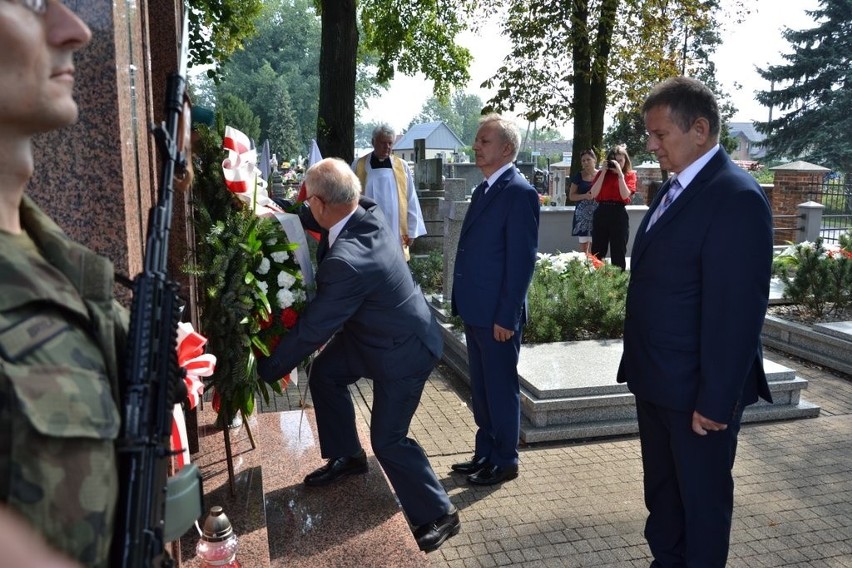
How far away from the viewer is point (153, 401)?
50.9 inches

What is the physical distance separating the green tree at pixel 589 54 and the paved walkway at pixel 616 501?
10699 mm

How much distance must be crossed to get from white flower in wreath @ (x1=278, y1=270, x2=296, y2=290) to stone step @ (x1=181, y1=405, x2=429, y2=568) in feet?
Answer: 3.68

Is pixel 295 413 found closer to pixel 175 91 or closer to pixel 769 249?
pixel 769 249

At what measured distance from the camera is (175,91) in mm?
1476

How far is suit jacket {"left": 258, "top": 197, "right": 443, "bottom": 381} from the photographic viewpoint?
338cm

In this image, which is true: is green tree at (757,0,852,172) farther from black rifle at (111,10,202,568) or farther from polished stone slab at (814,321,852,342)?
black rifle at (111,10,202,568)

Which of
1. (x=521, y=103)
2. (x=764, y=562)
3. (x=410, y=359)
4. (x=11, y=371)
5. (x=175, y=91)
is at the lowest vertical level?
(x=764, y=562)

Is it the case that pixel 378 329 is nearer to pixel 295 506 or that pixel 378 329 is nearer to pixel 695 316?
pixel 295 506

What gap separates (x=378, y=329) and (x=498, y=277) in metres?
1.13

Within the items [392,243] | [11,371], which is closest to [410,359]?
[392,243]

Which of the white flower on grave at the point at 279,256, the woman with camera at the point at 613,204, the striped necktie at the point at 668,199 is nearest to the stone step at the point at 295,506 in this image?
the white flower on grave at the point at 279,256

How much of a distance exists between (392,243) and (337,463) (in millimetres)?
1284

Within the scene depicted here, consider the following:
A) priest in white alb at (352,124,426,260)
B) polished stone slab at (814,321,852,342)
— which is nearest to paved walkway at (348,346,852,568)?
polished stone slab at (814,321,852,342)

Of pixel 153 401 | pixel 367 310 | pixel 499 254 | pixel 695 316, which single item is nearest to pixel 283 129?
pixel 499 254
